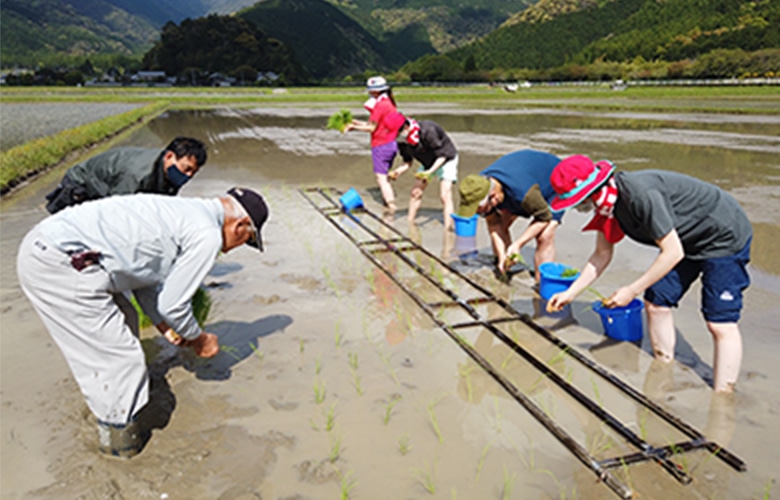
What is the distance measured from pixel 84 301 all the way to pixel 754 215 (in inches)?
284

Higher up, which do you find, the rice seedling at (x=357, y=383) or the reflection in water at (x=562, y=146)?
A: the rice seedling at (x=357, y=383)

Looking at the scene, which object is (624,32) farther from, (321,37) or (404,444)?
(404,444)

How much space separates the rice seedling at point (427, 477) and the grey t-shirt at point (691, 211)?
5.24 feet

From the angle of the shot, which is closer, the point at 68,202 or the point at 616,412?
the point at 616,412

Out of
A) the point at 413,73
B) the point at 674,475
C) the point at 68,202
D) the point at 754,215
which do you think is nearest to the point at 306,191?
the point at 68,202

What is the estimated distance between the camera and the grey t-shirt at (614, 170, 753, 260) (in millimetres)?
2865

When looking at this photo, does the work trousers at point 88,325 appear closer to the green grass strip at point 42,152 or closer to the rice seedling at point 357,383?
the rice seedling at point 357,383

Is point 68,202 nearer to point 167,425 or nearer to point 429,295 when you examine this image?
point 167,425

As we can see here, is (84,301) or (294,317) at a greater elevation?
(84,301)

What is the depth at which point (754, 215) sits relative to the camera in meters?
6.71

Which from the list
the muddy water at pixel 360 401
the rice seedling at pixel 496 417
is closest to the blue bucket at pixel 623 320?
the muddy water at pixel 360 401

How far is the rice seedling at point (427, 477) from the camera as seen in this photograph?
2365mm

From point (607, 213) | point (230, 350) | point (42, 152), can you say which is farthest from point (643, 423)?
point (42, 152)

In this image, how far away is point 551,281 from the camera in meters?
4.09
